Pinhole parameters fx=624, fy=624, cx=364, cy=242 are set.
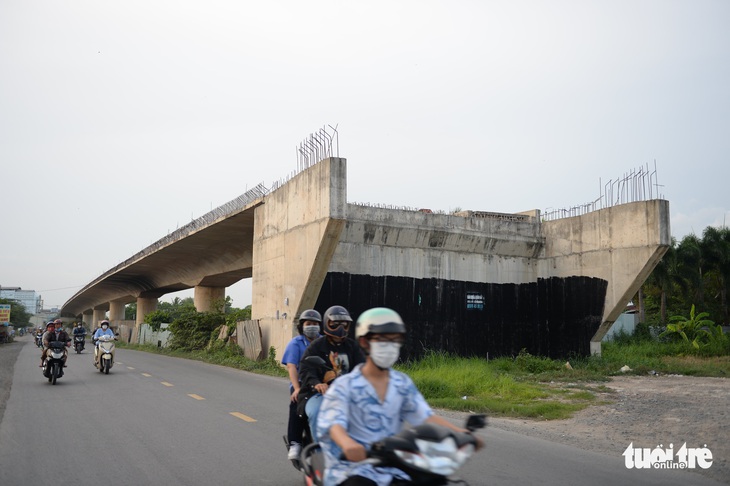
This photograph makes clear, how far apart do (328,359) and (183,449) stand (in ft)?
10.7

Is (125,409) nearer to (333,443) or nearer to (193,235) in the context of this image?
(333,443)

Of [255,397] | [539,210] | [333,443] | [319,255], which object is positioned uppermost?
[539,210]

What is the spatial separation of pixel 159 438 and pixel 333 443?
5.67 m

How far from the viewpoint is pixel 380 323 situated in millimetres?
3617

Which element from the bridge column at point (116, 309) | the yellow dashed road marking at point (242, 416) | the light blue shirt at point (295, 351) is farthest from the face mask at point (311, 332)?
the bridge column at point (116, 309)

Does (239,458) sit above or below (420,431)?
below

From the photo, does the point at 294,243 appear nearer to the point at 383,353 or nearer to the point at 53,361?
the point at 53,361

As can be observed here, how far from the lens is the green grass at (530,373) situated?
40.7ft

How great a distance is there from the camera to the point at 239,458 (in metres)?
7.35

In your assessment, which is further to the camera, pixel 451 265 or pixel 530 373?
pixel 451 265

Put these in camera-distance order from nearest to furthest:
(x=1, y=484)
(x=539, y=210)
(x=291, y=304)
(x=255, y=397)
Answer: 1. (x=1, y=484)
2. (x=255, y=397)
3. (x=291, y=304)
4. (x=539, y=210)

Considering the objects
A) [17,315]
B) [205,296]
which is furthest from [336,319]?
[17,315]

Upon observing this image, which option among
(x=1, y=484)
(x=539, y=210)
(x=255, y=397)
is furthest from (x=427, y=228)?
(x=1, y=484)

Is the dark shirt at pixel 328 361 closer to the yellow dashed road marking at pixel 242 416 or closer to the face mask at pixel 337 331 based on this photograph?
the face mask at pixel 337 331
